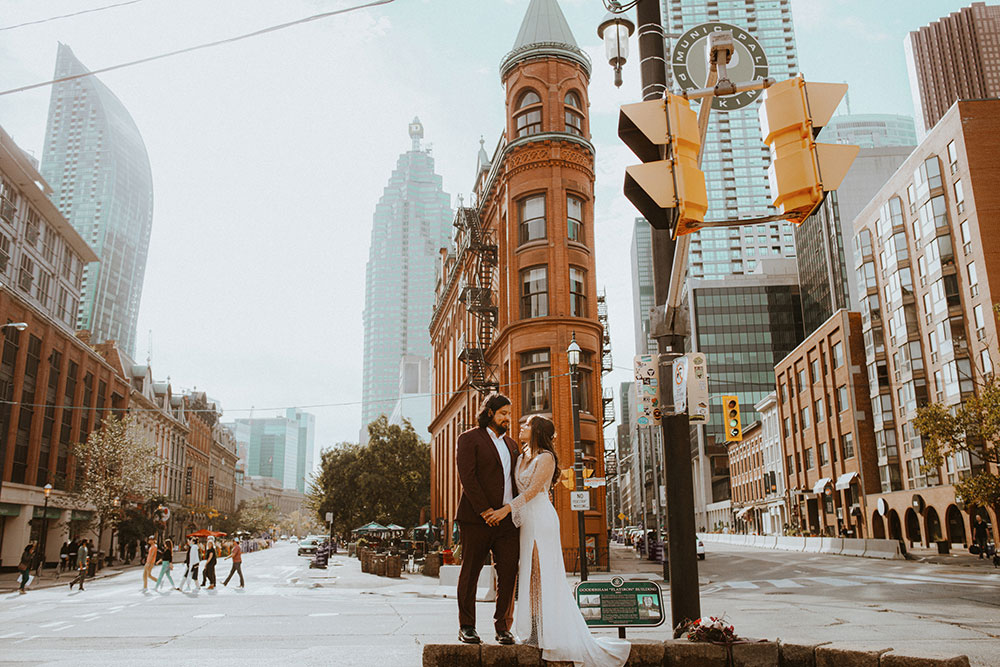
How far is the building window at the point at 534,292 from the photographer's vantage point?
32281 mm

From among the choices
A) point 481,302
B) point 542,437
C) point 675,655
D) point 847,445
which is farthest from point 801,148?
point 847,445

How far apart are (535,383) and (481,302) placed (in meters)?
7.82

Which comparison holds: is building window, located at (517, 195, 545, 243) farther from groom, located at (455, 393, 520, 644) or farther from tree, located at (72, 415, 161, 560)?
tree, located at (72, 415, 161, 560)

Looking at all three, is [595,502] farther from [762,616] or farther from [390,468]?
[390,468]

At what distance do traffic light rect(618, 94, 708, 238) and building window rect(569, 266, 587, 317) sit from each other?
27347 millimetres

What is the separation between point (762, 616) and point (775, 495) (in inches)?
2848

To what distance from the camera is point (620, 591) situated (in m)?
7.39

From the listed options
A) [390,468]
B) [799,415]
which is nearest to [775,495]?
[799,415]

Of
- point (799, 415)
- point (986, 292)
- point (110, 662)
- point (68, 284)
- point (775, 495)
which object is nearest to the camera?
point (110, 662)

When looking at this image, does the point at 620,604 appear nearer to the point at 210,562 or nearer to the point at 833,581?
the point at 833,581

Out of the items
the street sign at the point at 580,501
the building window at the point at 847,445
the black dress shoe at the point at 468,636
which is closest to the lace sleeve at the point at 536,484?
the black dress shoe at the point at 468,636

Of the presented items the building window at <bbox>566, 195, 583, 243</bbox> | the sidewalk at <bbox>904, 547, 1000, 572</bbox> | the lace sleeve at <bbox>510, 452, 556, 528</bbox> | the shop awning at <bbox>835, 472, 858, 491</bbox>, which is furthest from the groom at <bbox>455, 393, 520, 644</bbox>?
the shop awning at <bbox>835, 472, 858, 491</bbox>

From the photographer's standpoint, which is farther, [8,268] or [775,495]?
[775,495]

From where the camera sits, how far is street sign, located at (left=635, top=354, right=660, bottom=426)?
743 centimetres
